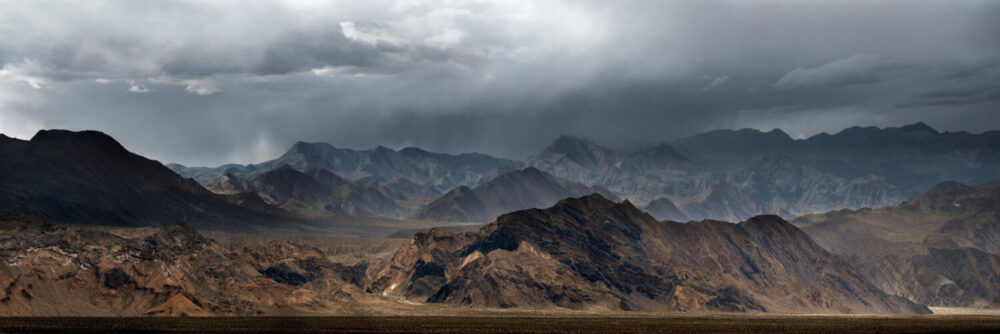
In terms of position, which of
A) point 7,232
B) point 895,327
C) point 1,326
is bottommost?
point 895,327

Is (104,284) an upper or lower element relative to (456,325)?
upper

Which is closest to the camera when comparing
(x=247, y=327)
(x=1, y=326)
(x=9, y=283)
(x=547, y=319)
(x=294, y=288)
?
(x=1, y=326)

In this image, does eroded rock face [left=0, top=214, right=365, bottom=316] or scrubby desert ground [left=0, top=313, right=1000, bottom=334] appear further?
eroded rock face [left=0, top=214, right=365, bottom=316]

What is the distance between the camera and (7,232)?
180 meters

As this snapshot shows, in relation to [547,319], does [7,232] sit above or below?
above

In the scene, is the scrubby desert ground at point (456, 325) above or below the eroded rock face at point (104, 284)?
below

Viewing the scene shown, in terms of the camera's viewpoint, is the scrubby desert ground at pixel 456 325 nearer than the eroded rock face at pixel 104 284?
Yes

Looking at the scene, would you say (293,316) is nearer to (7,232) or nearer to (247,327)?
(247,327)

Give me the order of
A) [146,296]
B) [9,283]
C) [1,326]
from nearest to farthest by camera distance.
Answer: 1. [1,326]
2. [9,283]
3. [146,296]

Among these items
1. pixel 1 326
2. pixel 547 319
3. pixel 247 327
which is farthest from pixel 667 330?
pixel 1 326

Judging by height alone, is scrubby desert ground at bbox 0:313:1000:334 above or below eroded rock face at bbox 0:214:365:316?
below

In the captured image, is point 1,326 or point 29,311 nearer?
point 1,326

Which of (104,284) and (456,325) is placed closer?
(456,325)

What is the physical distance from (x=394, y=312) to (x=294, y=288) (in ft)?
65.7
